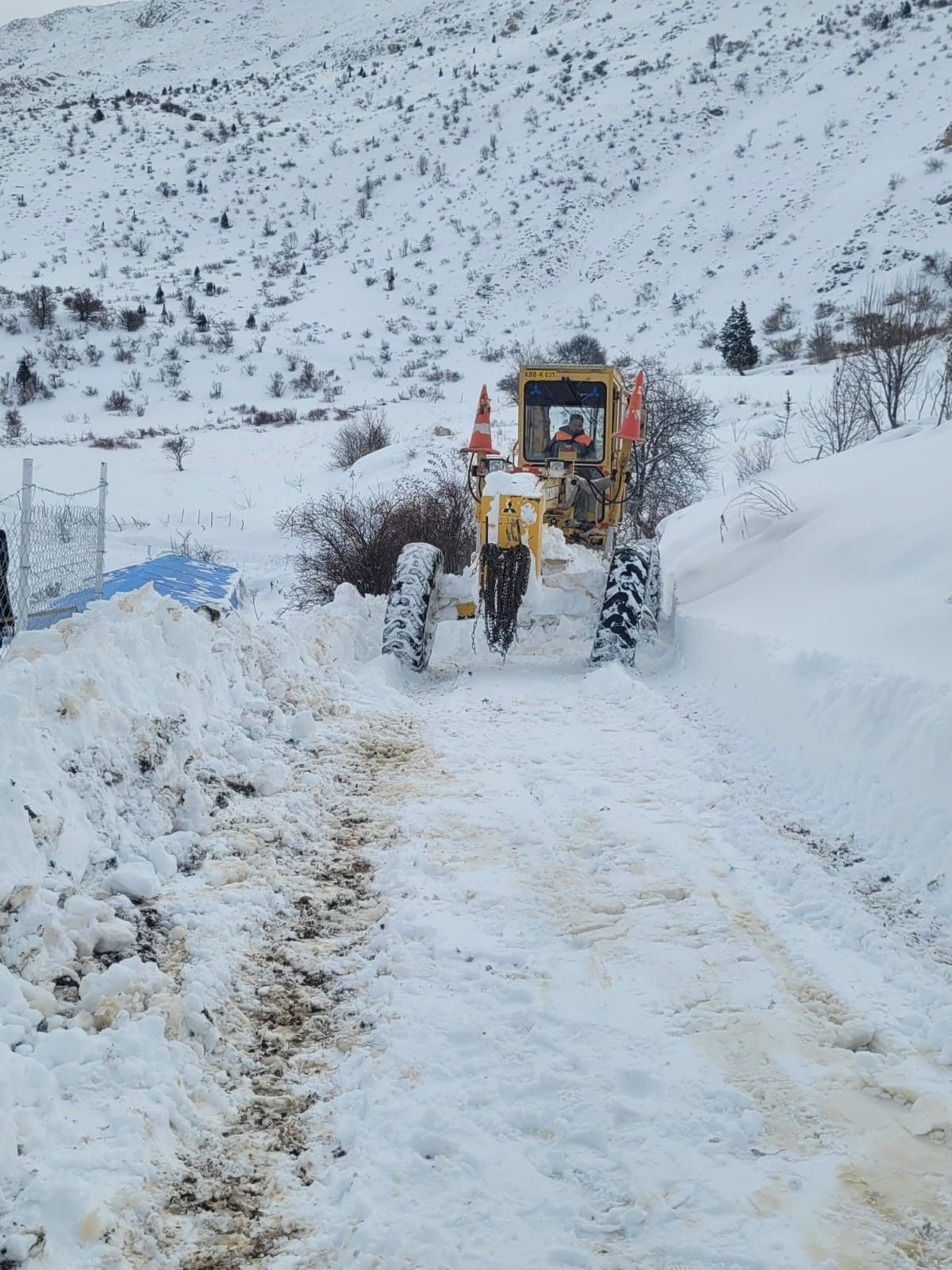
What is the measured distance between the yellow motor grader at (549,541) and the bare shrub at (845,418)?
7664mm

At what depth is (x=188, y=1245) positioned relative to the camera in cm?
224

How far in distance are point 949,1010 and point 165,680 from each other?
381cm

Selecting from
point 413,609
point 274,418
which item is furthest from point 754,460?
point 274,418

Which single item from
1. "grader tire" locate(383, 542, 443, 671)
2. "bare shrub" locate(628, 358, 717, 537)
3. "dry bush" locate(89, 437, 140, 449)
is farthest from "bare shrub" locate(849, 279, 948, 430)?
"dry bush" locate(89, 437, 140, 449)

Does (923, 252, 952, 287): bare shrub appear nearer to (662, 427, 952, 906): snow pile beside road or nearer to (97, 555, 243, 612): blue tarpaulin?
(662, 427, 952, 906): snow pile beside road

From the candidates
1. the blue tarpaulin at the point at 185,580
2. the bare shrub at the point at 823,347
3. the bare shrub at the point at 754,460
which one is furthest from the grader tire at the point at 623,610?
the bare shrub at the point at 823,347

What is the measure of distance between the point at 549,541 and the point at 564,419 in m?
1.77

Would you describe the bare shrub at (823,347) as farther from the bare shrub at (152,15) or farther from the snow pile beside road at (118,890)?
the bare shrub at (152,15)

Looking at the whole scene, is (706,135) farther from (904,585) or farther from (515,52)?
(904,585)

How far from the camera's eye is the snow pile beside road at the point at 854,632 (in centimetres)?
454

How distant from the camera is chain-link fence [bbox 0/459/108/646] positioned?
8.11 m

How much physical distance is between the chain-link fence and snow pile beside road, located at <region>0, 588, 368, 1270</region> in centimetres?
319

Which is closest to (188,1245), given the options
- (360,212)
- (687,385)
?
(687,385)

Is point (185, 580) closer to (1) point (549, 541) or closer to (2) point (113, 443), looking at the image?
(1) point (549, 541)
